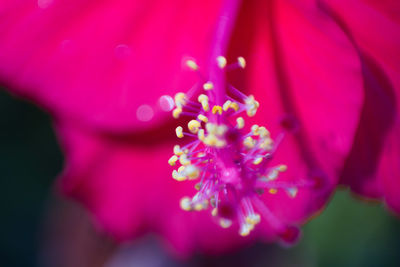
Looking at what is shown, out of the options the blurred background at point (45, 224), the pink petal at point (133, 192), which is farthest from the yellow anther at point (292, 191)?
the blurred background at point (45, 224)

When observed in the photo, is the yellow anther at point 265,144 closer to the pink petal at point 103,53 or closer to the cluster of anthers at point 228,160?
the cluster of anthers at point 228,160

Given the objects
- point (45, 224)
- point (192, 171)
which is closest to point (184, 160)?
point (192, 171)

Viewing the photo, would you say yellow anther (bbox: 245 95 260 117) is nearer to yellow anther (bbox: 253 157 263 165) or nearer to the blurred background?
yellow anther (bbox: 253 157 263 165)

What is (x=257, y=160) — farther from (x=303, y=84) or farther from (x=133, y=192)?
(x=133, y=192)

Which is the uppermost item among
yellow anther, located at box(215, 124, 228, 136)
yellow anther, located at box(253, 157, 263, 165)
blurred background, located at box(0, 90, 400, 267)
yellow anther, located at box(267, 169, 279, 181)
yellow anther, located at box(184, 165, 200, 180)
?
yellow anther, located at box(215, 124, 228, 136)

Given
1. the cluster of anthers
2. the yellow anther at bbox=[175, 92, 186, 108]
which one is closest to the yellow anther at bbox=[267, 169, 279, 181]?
the cluster of anthers

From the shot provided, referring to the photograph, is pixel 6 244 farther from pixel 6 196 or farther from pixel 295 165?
pixel 295 165

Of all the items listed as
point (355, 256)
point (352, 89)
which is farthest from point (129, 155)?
point (355, 256)
